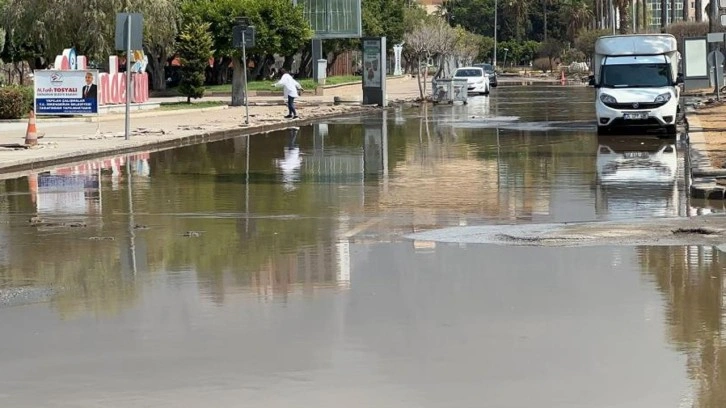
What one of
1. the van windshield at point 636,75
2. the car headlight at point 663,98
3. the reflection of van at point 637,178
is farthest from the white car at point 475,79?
the reflection of van at point 637,178

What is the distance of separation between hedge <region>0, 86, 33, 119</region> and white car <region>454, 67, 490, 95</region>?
100 feet

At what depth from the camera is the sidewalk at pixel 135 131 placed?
86.8 feet

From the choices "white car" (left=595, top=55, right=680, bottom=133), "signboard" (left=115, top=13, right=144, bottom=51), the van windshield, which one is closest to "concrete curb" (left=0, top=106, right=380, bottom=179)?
"signboard" (left=115, top=13, right=144, bottom=51)

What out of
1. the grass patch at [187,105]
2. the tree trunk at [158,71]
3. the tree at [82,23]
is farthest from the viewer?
the tree trunk at [158,71]

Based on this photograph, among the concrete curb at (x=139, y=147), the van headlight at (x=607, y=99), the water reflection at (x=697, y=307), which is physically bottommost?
the water reflection at (x=697, y=307)

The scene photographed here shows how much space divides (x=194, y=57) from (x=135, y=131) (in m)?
19.5

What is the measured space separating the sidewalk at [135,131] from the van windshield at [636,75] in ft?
32.5

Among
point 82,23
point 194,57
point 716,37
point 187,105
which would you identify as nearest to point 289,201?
point 716,37

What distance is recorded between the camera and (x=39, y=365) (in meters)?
8.33

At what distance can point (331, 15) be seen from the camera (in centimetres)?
7912

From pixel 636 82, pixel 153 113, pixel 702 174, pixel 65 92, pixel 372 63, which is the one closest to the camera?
pixel 702 174

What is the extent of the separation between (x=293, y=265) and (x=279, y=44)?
47.4 meters

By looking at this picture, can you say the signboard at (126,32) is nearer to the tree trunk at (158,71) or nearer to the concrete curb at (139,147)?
the concrete curb at (139,147)

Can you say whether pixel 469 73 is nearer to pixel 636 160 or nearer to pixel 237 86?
pixel 237 86
